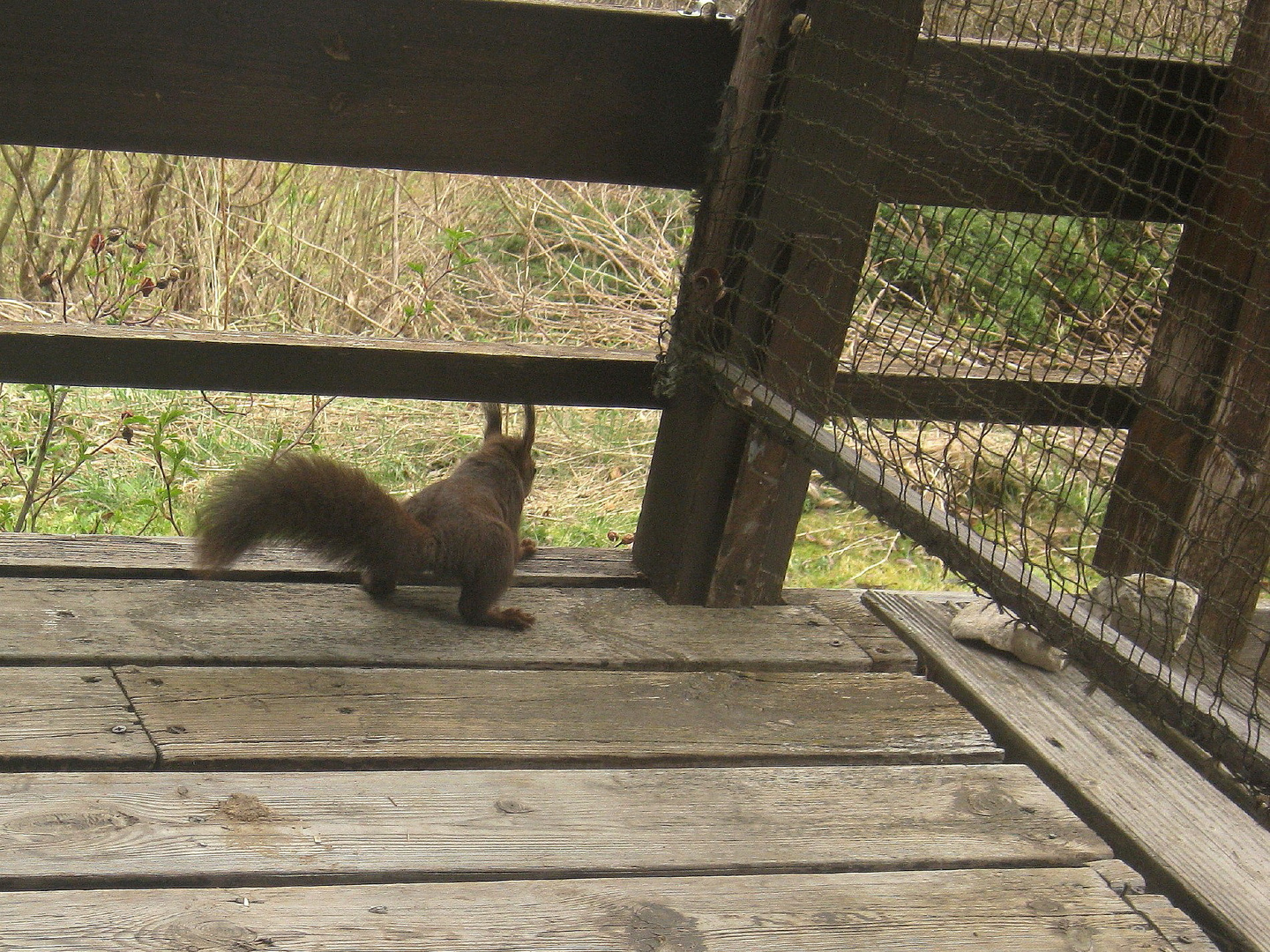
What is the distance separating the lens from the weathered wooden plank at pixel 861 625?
9.16ft

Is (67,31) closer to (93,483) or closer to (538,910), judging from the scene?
(538,910)

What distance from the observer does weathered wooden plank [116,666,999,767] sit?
2125mm

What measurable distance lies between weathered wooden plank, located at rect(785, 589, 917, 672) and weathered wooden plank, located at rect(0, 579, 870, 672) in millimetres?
43

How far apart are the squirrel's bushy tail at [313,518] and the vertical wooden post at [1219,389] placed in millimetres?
1544

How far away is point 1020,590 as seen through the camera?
2.00 m

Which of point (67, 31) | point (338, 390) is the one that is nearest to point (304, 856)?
point (338, 390)

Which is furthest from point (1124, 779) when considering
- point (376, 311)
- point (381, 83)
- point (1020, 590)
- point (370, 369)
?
point (376, 311)

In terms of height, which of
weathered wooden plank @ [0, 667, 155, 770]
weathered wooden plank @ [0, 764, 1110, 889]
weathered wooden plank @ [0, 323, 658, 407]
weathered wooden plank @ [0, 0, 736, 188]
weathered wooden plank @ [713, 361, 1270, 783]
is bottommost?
weathered wooden plank @ [0, 667, 155, 770]

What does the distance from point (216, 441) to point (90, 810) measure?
3.92 metres

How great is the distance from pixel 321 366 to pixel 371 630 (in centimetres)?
61

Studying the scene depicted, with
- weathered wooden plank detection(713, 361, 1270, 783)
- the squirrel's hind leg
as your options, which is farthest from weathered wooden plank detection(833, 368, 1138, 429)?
the squirrel's hind leg

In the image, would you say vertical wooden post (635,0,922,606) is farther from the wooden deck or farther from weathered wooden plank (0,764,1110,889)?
weathered wooden plank (0,764,1110,889)

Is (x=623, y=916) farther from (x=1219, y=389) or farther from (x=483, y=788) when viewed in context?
(x=1219, y=389)

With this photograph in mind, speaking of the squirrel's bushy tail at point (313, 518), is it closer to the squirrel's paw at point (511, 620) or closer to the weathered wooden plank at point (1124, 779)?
the squirrel's paw at point (511, 620)
